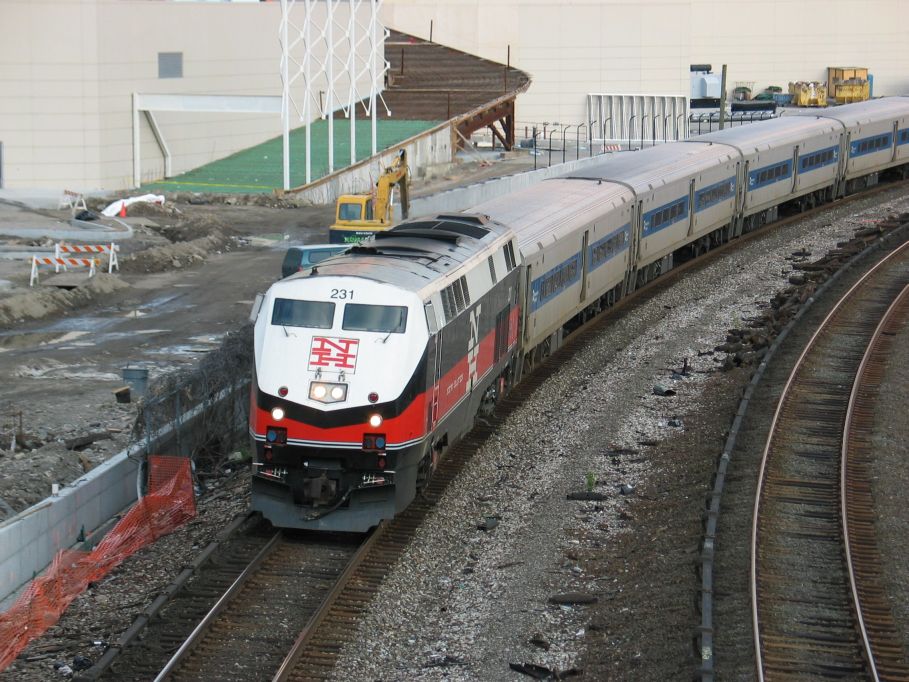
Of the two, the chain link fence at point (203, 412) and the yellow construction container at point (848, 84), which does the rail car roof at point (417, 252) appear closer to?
the chain link fence at point (203, 412)

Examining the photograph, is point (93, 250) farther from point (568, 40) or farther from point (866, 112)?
point (568, 40)

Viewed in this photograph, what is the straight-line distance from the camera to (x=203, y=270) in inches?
1575

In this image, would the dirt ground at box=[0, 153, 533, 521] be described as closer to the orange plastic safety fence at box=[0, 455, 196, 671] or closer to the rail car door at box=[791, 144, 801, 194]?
the orange plastic safety fence at box=[0, 455, 196, 671]

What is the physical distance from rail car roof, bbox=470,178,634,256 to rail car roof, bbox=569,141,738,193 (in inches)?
56.2

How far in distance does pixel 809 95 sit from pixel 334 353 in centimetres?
8836

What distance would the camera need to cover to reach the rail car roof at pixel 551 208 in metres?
24.2

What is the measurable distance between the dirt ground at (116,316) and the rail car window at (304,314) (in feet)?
18.5

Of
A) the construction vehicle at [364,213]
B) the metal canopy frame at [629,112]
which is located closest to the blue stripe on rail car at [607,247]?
the construction vehicle at [364,213]

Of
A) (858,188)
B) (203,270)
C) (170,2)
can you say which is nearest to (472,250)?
(203,270)

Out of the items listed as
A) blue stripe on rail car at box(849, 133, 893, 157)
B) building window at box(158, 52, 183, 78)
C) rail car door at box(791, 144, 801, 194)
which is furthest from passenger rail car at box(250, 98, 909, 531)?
building window at box(158, 52, 183, 78)

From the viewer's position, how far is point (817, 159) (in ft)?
144

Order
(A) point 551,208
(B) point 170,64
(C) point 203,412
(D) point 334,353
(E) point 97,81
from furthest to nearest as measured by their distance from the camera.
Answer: (B) point 170,64 → (E) point 97,81 → (A) point 551,208 → (C) point 203,412 → (D) point 334,353

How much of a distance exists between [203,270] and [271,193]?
1550cm

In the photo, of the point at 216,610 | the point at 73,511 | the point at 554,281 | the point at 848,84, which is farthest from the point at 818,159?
the point at 848,84
